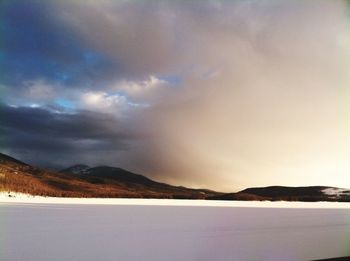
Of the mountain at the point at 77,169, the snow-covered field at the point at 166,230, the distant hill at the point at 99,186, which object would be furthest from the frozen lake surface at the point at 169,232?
the mountain at the point at 77,169

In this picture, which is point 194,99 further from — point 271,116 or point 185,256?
point 185,256

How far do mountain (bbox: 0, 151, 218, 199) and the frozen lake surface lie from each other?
0.38 feet

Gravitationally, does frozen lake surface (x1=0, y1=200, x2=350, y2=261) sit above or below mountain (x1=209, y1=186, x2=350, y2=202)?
below

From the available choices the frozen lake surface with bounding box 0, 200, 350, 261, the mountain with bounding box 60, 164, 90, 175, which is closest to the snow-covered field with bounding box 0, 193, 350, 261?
the frozen lake surface with bounding box 0, 200, 350, 261

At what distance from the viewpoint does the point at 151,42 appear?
4.27 meters

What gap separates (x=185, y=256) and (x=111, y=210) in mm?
728

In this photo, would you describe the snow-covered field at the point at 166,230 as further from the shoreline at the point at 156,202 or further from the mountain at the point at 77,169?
the mountain at the point at 77,169

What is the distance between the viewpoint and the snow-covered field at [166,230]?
3391mm

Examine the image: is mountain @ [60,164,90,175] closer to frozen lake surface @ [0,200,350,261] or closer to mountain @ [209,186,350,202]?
frozen lake surface @ [0,200,350,261]

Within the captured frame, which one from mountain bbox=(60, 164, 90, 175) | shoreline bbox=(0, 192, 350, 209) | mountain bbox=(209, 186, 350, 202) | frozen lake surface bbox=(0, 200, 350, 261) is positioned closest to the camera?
frozen lake surface bbox=(0, 200, 350, 261)

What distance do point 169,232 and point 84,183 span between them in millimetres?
844

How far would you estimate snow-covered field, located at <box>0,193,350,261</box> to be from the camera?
3391 millimetres

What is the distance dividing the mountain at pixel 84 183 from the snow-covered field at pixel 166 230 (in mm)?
73

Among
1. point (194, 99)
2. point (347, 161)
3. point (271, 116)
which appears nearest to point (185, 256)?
point (194, 99)
